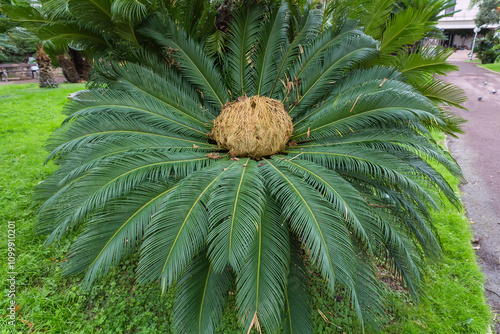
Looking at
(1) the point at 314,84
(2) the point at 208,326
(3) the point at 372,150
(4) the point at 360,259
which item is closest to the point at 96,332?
(2) the point at 208,326

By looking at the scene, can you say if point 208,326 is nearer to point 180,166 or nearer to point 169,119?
point 180,166

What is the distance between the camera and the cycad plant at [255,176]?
1.80m

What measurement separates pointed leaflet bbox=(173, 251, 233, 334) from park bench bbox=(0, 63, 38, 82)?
2047cm

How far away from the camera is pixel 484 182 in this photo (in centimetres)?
529

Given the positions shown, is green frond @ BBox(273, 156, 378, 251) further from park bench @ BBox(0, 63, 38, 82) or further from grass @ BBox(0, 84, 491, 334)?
park bench @ BBox(0, 63, 38, 82)

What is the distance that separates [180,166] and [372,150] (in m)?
1.51

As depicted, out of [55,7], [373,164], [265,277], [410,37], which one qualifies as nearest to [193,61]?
[55,7]

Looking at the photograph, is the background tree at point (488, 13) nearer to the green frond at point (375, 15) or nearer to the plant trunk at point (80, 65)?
the green frond at point (375, 15)

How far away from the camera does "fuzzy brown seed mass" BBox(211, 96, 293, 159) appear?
263 centimetres

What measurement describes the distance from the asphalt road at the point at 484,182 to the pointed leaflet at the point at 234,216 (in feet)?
8.71

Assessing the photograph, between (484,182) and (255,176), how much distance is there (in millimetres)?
5287

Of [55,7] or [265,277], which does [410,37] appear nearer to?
[265,277]

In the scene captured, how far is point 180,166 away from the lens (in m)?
2.31

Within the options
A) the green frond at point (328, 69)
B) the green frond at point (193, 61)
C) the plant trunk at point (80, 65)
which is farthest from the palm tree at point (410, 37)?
the plant trunk at point (80, 65)
